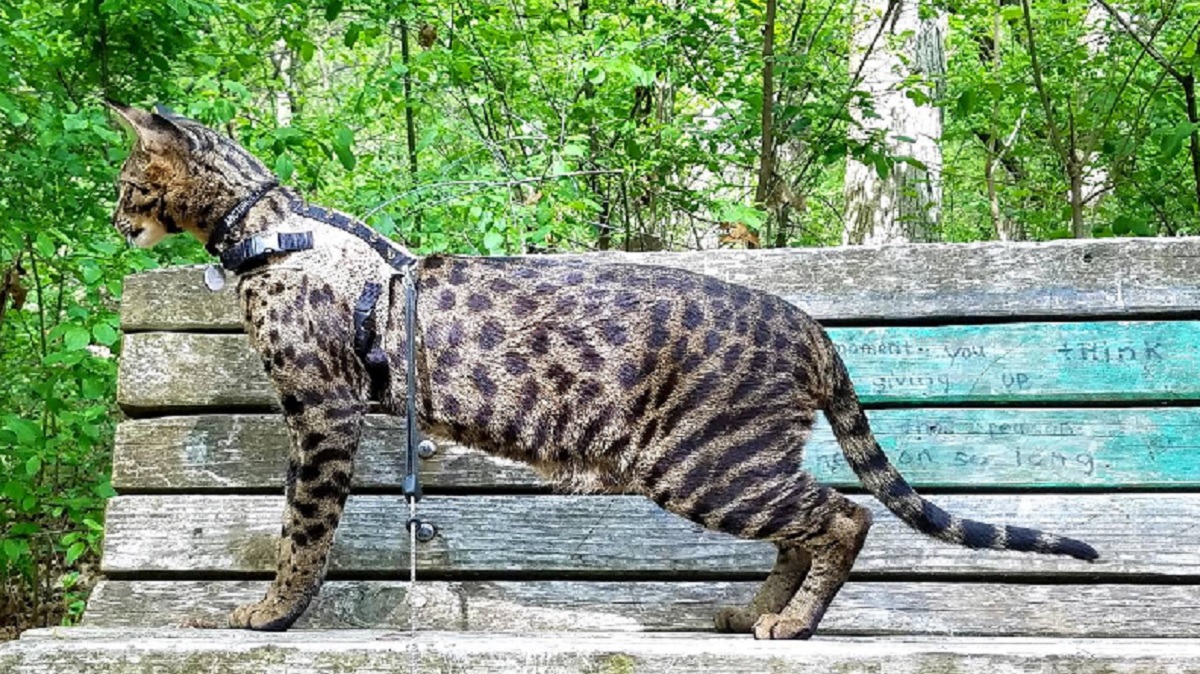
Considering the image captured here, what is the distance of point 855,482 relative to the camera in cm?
332

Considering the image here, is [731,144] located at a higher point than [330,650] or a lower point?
higher

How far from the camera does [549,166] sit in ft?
15.6

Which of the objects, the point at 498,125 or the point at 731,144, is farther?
the point at 498,125

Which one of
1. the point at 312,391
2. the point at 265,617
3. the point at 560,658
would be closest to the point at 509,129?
the point at 312,391

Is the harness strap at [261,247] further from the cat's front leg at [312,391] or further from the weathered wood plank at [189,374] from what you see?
the weathered wood plank at [189,374]

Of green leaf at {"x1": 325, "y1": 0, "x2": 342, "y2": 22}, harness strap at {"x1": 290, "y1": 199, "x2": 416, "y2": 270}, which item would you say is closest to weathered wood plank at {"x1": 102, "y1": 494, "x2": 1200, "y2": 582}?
harness strap at {"x1": 290, "y1": 199, "x2": 416, "y2": 270}

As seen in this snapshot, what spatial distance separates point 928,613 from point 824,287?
90cm

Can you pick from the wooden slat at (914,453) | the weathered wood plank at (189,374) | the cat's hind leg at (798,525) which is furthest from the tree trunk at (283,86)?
the cat's hind leg at (798,525)

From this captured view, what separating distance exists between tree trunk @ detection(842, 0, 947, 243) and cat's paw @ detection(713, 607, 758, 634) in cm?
385

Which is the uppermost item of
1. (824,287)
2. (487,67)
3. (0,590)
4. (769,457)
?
(487,67)

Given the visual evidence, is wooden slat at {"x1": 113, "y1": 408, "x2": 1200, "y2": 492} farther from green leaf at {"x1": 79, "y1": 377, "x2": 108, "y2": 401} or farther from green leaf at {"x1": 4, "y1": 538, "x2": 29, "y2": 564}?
green leaf at {"x1": 4, "y1": 538, "x2": 29, "y2": 564}

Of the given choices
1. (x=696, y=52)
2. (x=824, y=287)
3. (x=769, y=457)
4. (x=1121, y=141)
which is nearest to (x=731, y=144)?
(x=696, y=52)

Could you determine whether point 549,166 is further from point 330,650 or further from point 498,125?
point 330,650

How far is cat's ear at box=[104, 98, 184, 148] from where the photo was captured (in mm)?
2879
